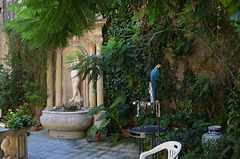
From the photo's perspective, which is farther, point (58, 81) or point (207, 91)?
point (58, 81)

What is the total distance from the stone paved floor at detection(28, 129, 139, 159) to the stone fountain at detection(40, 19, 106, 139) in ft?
1.19

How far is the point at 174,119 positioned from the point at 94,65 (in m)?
2.14

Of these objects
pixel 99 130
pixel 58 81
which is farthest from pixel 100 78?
pixel 58 81

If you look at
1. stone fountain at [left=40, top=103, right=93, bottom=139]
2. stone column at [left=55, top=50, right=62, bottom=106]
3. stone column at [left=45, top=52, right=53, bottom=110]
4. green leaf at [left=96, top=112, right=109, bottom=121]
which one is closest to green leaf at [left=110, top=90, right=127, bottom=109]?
green leaf at [left=96, top=112, right=109, bottom=121]

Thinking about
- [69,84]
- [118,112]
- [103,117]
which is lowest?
[103,117]

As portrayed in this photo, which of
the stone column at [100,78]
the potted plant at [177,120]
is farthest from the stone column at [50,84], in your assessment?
the potted plant at [177,120]

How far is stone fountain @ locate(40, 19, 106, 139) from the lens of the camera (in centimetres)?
564

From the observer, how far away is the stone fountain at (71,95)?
18.5 ft

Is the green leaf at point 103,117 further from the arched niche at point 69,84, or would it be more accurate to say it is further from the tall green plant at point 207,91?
the tall green plant at point 207,91

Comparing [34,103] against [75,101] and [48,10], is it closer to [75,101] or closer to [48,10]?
[75,101]

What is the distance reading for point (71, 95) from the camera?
701cm

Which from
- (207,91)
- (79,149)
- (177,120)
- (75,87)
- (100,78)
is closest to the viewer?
(207,91)

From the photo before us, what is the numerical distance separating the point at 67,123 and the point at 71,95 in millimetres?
1636

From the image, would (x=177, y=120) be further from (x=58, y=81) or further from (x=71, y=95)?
(x=58, y=81)
